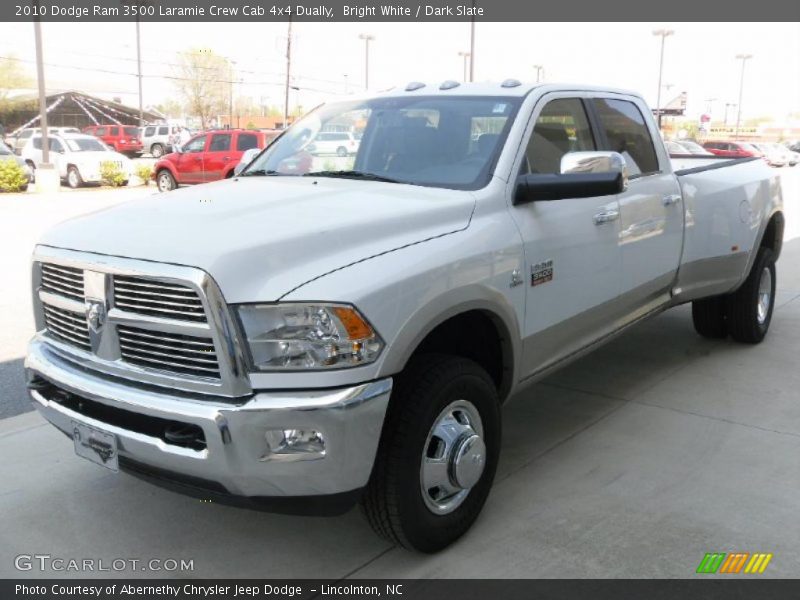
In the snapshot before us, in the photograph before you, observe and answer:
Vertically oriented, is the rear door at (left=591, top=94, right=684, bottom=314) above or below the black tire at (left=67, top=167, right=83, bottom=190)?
above

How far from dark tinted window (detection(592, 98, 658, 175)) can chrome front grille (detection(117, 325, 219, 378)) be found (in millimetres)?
2896

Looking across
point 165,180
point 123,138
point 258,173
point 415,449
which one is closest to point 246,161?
point 258,173

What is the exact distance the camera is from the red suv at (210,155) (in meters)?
20.8

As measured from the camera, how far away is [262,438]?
2621 millimetres

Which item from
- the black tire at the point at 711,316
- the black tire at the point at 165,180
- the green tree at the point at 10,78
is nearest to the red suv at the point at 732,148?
the black tire at the point at 165,180

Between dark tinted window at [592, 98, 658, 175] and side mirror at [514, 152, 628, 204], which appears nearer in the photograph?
side mirror at [514, 152, 628, 204]

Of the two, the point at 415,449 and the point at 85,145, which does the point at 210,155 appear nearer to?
the point at 85,145

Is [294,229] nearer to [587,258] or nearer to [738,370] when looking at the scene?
[587,258]

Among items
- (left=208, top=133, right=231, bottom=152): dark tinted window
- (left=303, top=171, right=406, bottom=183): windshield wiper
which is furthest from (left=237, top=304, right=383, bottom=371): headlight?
(left=208, top=133, right=231, bottom=152): dark tinted window

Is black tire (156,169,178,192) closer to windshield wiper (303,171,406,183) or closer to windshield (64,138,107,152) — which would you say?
→ windshield (64,138,107,152)

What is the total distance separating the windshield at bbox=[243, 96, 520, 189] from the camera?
148 inches

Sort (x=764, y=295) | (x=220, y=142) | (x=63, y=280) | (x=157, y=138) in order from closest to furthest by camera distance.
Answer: (x=63, y=280) < (x=764, y=295) < (x=220, y=142) < (x=157, y=138)

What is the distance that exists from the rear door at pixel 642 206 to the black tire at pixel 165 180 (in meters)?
19.0

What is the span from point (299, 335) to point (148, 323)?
1.81 ft
